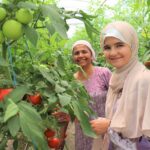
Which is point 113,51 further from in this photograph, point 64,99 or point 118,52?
point 64,99

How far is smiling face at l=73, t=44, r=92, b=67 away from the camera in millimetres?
2234

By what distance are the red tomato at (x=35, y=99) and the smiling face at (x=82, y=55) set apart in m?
1.35

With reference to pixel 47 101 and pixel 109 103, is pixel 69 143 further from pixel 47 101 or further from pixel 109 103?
pixel 47 101

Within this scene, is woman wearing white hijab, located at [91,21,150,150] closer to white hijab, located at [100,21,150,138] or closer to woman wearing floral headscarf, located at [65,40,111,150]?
white hijab, located at [100,21,150,138]

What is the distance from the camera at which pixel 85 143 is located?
7.23 ft

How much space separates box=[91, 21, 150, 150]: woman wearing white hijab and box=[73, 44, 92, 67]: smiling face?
2.40 ft

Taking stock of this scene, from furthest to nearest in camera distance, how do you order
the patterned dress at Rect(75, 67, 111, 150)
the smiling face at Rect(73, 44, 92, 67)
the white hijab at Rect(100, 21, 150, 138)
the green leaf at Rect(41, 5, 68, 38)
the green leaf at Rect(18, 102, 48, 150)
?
1. the smiling face at Rect(73, 44, 92, 67)
2. the patterned dress at Rect(75, 67, 111, 150)
3. the white hijab at Rect(100, 21, 150, 138)
4. the green leaf at Rect(41, 5, 68, 38)
5. the green leaf at Rect(18, 102, 48, 150)

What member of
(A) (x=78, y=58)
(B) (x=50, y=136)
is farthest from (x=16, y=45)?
(A) (x=78, y=58)

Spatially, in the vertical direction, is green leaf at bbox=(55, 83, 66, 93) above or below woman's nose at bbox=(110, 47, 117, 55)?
above

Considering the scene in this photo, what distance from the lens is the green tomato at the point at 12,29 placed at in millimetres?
813

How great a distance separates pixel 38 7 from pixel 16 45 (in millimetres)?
292

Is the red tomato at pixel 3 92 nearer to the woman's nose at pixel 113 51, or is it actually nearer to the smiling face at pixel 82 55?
the woman's nose at pixel 113 51

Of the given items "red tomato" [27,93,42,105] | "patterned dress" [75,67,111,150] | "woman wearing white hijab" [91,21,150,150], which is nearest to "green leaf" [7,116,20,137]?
"red tomato" [27,93,42,105]

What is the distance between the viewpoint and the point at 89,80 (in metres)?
2.17
